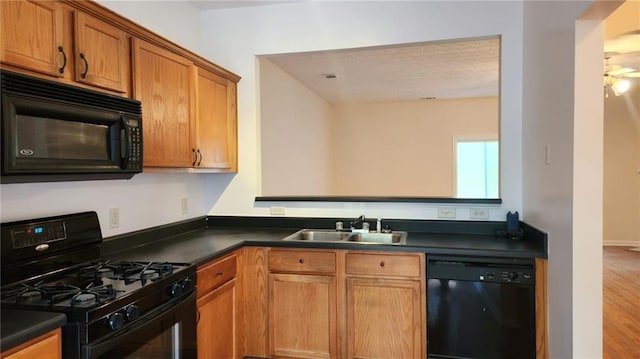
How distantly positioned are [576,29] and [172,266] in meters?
2.22

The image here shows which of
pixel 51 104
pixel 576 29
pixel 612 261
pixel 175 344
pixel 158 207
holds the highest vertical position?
pixel 576 29

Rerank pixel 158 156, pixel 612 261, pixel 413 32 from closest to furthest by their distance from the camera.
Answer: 1. pixel 158 156
2. pixel 413 32
3. pixel 612 261

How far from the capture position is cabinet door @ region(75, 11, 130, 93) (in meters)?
1.77

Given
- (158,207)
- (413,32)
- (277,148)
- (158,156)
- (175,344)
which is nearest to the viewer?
(175,344)

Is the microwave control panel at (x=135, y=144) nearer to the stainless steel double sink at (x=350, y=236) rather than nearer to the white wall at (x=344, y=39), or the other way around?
the stainless steel double sink at (x=350, y=236)

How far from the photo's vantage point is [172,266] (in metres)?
1.95

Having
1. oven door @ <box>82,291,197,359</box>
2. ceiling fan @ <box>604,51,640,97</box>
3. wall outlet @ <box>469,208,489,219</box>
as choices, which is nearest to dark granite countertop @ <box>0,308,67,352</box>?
oven door @ <box>82,291,197,359</box>

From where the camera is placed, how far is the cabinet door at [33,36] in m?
1.45

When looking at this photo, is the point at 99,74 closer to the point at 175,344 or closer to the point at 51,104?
the point at 51,104

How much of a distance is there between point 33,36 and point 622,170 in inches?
314

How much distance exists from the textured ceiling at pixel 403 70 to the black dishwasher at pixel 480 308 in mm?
1695

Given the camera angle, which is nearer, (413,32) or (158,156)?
(158,156)

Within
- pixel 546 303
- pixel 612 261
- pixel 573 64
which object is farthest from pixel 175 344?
pixel 612 261

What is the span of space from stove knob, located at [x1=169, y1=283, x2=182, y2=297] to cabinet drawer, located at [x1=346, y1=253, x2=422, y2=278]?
3.58 feet
